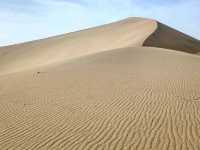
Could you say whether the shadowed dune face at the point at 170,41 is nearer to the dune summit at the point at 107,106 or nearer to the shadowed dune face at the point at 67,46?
the shadowed dune face at the point at 67,46

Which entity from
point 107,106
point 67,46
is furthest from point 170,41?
point 107,106

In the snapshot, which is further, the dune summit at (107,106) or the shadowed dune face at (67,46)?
the shadowed dune face at (67,46)

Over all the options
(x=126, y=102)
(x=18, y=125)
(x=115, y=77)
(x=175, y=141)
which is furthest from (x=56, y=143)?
(x=115, y=77)

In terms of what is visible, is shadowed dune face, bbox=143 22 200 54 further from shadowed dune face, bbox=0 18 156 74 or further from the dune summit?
the dune summit

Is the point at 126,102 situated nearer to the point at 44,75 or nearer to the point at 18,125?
the point at 18,125

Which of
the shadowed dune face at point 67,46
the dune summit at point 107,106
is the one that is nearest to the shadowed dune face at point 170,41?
the shadowed dune face at point 67,46

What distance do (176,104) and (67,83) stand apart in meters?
6.14

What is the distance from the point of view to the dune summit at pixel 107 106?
8609mm

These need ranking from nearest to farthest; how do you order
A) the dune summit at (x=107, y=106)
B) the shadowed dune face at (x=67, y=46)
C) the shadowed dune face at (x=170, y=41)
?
the dune summit at (x=107, y=106)
the shadowed dune face at (x=170, y=41)
the shadowed dune face at (x=67, y=46)

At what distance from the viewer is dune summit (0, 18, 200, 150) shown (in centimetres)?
861

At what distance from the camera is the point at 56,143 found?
845cm

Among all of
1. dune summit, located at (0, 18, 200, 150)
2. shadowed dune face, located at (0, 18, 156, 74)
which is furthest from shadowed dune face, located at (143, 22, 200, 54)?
dune summit, located at (0, 18, 200, 150)

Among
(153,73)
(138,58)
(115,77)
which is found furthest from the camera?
(138,58)

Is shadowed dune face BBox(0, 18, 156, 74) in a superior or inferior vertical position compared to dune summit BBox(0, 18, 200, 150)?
inferior
